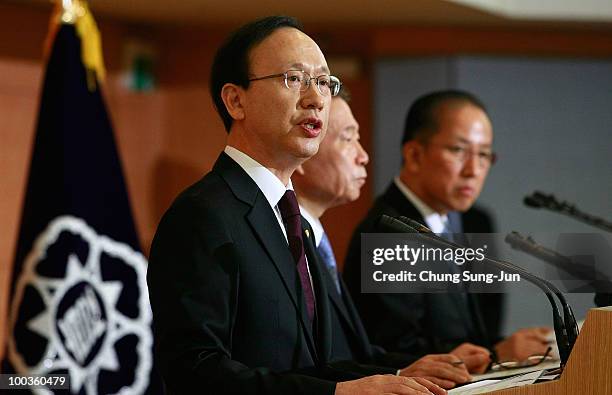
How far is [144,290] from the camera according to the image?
4.38 m

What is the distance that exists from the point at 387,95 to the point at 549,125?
3.49ft

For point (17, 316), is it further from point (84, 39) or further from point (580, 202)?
point (580, 202)

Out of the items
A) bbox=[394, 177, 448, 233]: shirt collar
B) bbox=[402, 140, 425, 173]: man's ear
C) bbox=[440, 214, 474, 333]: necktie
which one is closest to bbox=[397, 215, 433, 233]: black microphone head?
bbox=[440, 214, 474, 333]: necktie

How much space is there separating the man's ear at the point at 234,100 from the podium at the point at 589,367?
0.89 m

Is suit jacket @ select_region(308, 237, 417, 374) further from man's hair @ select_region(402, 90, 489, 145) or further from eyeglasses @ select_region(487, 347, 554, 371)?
man's hair @ select_region(402, 90, 489, 145)

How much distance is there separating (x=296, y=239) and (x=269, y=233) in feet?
0.34

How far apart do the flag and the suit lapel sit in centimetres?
191

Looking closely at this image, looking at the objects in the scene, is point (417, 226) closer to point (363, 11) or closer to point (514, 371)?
point (514, 371)

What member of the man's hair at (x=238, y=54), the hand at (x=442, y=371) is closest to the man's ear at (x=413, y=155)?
the hand at (x=442, y=371)

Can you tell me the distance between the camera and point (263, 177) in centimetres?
238

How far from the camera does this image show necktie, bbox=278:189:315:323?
2.36 m

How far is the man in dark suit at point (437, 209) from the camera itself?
10.9 feet

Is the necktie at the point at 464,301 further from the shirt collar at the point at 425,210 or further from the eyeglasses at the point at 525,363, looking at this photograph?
the eyeglasses at the point at 525,363

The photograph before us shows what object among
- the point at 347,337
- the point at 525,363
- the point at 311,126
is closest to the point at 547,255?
the point at 525,363
